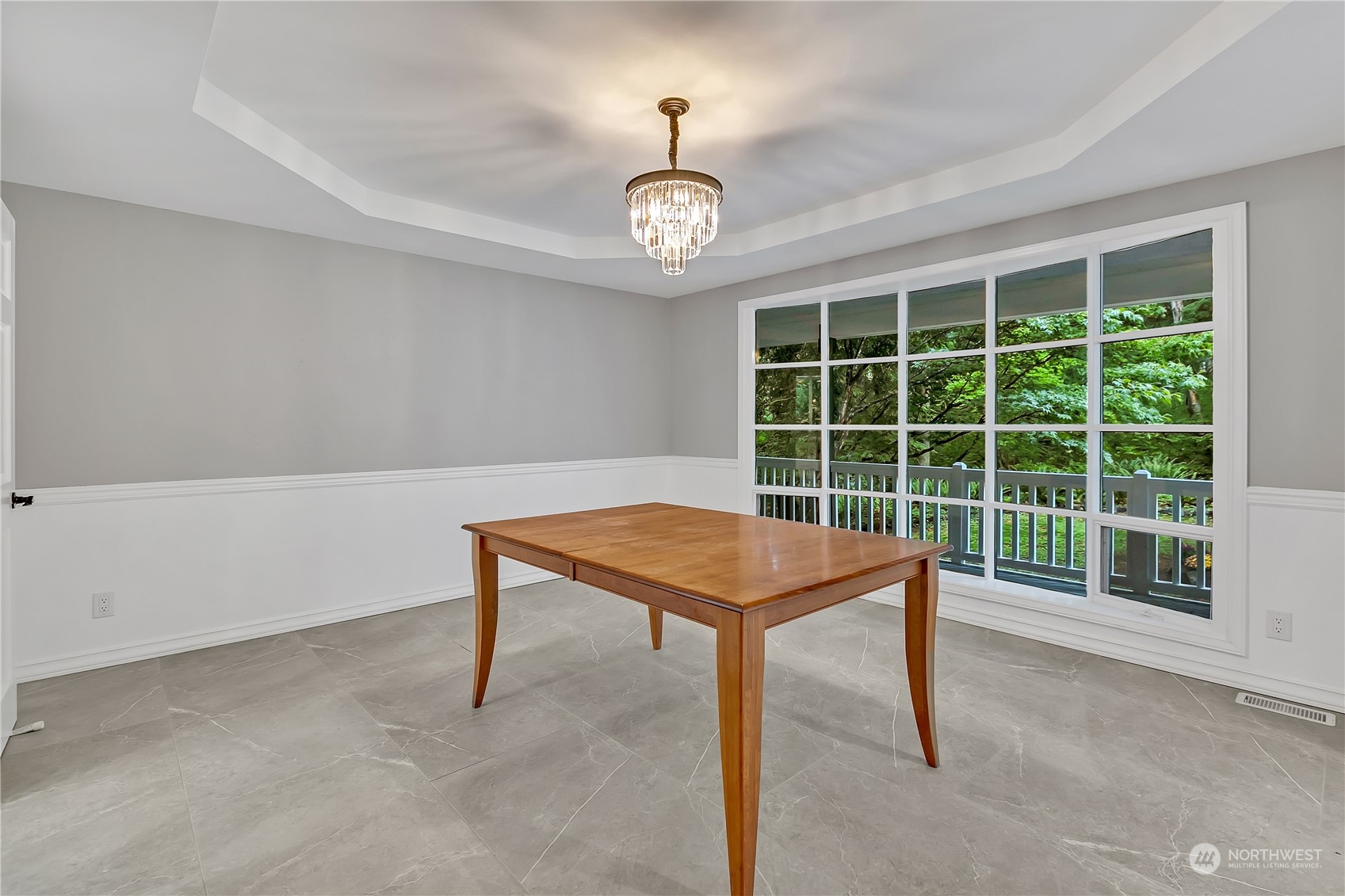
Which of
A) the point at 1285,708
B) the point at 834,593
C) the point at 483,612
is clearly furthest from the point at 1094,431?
the point at 483,612

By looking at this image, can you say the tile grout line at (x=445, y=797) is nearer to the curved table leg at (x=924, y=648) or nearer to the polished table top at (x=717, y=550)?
the polished table top at (x=717, y=550)

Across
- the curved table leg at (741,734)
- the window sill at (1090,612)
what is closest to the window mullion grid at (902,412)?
the window sill at (1090,612)

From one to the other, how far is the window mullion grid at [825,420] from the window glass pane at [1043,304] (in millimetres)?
1156

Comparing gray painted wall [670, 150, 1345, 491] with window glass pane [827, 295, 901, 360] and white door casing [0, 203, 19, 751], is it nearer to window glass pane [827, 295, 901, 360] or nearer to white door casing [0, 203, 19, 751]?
window glass pane [827, 295, 901, 360]

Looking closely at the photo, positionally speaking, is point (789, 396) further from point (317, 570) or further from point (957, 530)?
point (317, 570)

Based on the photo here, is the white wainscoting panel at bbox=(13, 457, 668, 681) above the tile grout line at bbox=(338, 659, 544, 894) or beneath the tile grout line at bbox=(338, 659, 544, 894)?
above

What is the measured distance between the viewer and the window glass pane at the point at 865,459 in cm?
421

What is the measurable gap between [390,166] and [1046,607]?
4.09 m

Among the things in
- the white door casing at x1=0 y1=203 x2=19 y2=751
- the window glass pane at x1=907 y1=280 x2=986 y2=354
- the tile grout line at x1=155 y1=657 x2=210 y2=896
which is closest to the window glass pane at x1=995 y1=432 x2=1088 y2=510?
the window glass pane at x1=907 y1=280 x2=986 y2=354

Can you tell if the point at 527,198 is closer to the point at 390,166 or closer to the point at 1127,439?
the point at 390,166

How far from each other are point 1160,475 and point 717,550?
2.61 meters

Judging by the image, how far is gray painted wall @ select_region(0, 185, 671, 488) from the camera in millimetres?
2893

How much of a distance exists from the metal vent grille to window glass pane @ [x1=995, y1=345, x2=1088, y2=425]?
4.87ft

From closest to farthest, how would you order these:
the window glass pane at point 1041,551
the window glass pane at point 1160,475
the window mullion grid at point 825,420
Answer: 1. the window glass pane at point 1160,475
2. the window glass pane at point 1041,551
3. the window mullion grid at point 825,420
